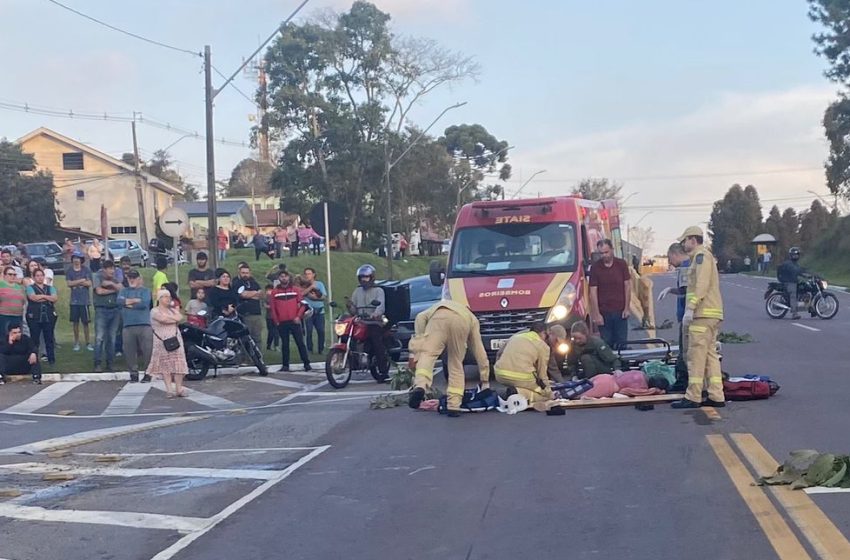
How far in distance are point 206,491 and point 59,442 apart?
164 inches

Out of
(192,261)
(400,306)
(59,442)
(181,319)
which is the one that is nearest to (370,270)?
(400,306)

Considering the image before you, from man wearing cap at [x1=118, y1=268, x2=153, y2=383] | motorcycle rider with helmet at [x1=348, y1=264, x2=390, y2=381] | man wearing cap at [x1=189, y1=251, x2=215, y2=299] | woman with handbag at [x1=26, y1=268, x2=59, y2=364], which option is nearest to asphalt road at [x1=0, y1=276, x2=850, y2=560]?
motorcycle rider with helmet at [x1=348, y1=264, x2=390, y2=381]

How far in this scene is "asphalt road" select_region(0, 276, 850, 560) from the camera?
6.91 metres

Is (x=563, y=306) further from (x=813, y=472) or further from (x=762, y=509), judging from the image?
(x=762, y=509)

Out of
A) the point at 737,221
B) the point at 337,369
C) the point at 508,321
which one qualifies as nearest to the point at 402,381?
the point at 337,369

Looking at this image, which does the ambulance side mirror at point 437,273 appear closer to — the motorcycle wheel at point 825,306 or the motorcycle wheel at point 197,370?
the motorcycle wheel at point 197,370

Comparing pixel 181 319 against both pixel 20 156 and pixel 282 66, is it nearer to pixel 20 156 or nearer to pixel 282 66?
pixel 282 66

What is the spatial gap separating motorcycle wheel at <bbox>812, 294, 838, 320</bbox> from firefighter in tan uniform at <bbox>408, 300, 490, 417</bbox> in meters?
17.5

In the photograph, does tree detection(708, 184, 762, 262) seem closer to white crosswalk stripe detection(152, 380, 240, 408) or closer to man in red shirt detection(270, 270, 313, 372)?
man in red shirt detection(270, 270, 313, 372)

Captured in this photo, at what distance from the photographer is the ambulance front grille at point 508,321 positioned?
15.9 meters

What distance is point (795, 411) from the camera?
11.7m

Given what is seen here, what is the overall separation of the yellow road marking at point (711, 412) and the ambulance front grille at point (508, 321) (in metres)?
4.10

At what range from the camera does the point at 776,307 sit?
2834 centimetres

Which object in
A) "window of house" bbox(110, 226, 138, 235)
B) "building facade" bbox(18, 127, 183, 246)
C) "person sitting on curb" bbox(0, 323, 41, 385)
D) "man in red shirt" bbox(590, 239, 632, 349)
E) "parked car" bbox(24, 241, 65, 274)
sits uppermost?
"building facade" bbox(18, 127, 183, 246)
